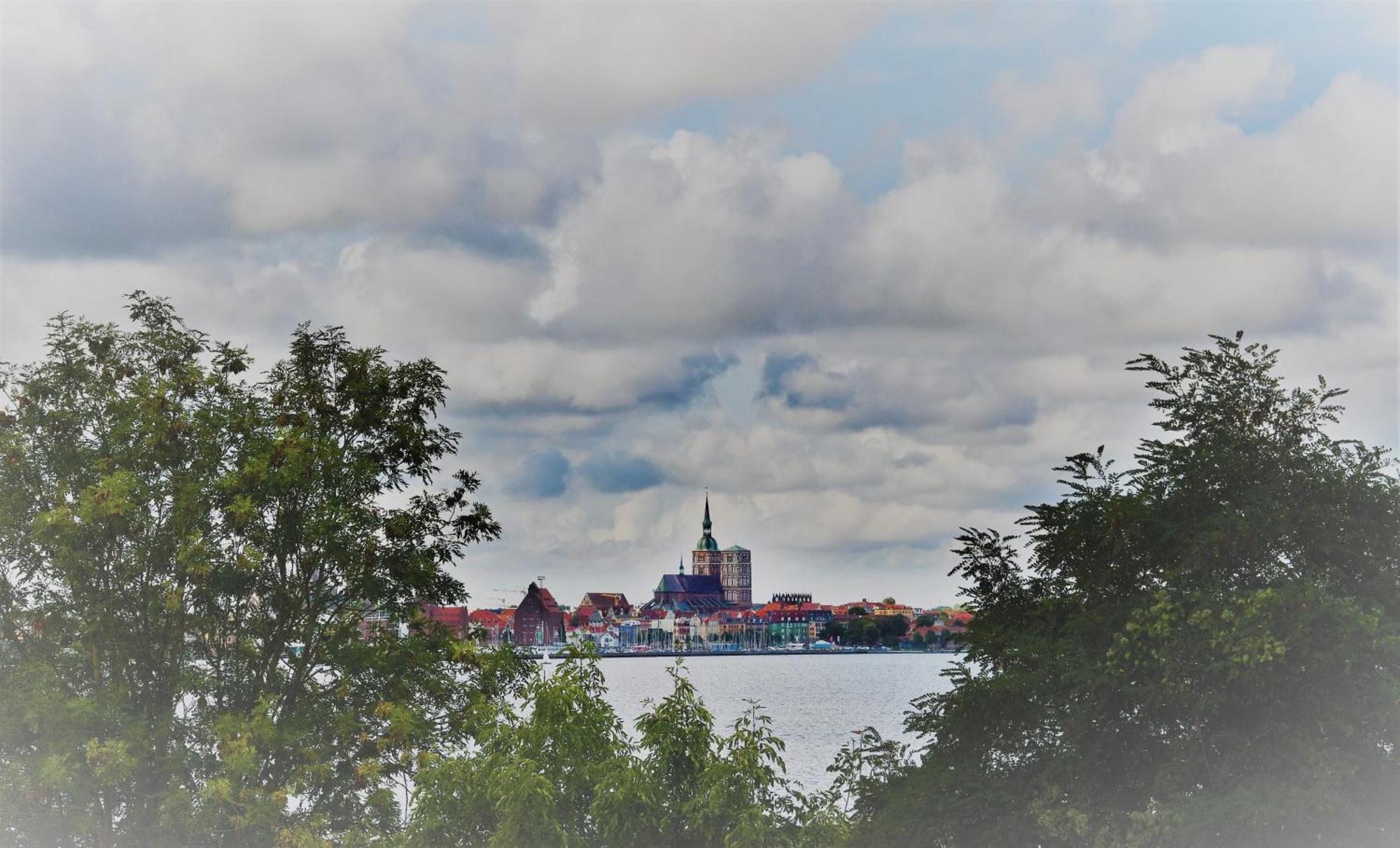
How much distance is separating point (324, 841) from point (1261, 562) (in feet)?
52.4

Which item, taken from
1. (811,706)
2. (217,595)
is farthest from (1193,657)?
(811,706)

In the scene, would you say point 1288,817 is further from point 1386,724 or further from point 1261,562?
point 1261,562

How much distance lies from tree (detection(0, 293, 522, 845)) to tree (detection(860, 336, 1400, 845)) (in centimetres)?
900

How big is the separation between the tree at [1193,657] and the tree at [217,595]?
29.5ft

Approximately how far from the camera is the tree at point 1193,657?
63.0 feet

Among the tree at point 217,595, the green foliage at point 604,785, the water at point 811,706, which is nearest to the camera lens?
the green foliage at point 604,785

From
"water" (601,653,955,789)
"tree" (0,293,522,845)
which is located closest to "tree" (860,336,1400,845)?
"tree" (0,293,522,845)

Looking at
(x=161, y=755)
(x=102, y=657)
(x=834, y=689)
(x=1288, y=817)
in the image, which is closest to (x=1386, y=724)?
(x=1288, y=817)

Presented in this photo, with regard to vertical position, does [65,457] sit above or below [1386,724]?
above

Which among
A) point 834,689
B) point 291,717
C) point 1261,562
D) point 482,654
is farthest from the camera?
point 834,689

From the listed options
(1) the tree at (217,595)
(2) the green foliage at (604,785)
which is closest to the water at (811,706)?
(1) the tree at (217,595)

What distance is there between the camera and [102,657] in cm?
2503

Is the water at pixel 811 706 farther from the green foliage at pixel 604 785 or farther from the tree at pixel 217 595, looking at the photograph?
the green foliage at pixel 604 785

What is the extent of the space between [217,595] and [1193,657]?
1733cm
